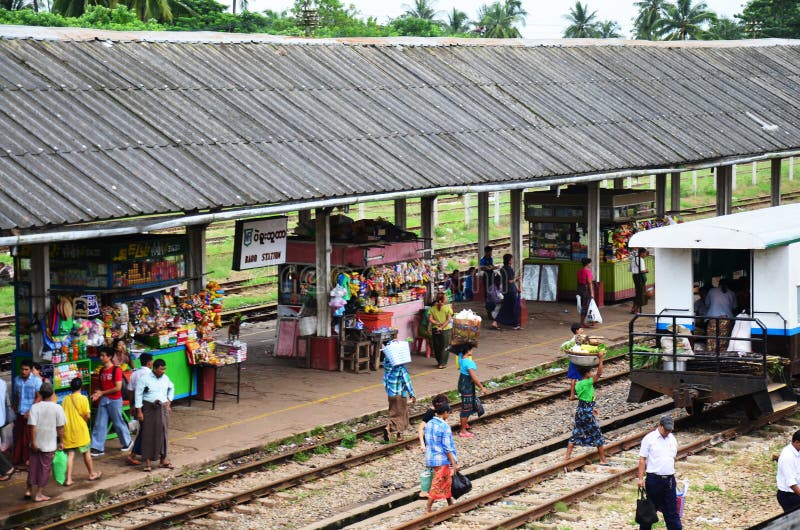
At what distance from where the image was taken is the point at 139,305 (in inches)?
683

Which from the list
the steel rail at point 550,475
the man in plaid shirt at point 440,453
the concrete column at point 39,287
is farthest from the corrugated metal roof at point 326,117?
the steel rail at point 550,475

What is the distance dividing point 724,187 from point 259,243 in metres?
15.2

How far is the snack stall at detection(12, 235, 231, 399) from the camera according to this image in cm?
1590

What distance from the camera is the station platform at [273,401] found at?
48.5 feet

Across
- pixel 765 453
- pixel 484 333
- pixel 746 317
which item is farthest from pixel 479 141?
pixel 765 453

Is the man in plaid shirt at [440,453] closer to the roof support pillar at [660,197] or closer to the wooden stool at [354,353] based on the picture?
the wooden stool at [354,353]

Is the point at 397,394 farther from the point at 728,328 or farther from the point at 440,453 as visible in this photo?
the point at 728,328

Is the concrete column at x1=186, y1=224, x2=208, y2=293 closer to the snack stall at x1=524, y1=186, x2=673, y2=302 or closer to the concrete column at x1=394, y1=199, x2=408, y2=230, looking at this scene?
the concrete column at x1=394, y1=199, x2=408, y2=230

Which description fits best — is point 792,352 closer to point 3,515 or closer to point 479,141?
point 479,141

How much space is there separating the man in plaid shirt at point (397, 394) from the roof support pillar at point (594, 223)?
36.3 feet

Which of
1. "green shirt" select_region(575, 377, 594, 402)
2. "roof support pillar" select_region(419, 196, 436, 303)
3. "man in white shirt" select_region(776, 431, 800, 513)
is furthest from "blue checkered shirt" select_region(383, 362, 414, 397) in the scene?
"roof support pillar" select_region(419, 196, 436, 303)

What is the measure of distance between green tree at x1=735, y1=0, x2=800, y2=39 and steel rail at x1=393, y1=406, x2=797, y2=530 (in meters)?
63.0

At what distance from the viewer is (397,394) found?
16672 mm

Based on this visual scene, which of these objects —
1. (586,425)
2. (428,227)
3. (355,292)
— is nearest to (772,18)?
(428,227)
